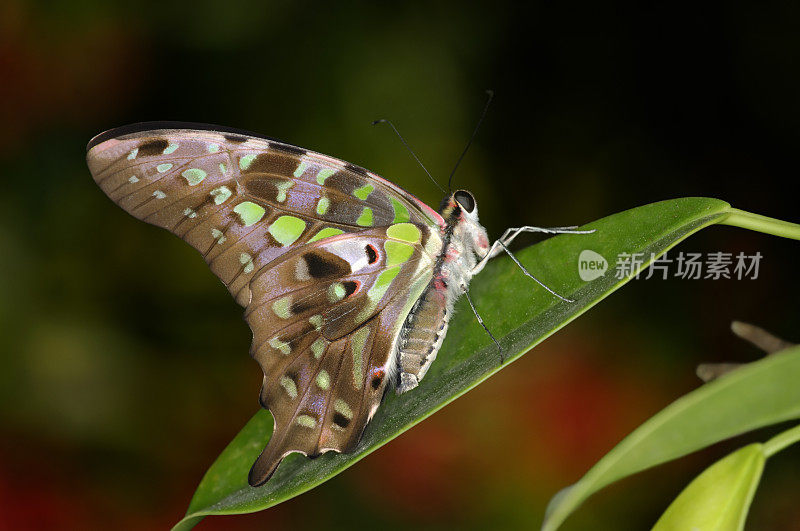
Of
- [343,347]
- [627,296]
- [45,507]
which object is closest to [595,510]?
[627,296]

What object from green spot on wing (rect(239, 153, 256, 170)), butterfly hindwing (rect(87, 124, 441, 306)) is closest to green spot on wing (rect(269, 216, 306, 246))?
butterfly hindwing (rect(87, 124, 441, 306))

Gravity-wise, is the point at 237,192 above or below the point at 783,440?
above

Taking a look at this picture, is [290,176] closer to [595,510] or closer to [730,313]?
[595,510]

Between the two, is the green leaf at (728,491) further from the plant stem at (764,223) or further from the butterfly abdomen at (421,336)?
the butterfly abdomen at (421,336)

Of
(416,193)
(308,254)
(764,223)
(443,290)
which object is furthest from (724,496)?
(416,193)

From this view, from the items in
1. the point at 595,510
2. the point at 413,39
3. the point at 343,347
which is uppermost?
the point at 413,39

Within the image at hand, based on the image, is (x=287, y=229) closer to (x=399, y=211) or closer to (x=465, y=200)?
(x=399, y=211)

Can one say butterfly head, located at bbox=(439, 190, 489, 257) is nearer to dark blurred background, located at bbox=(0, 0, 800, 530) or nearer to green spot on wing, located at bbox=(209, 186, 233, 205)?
green spot on wing, located at bbox=(209, 186, 233, 205)
